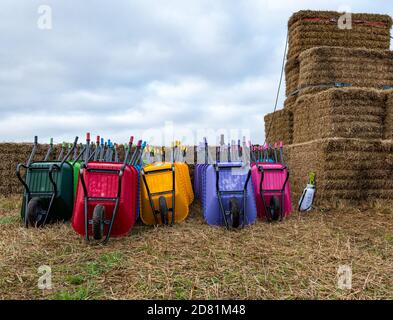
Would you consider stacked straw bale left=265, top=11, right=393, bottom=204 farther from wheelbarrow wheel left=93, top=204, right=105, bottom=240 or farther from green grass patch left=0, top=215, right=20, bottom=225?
green grass patch left=0, top=215, right=20, bottom=225

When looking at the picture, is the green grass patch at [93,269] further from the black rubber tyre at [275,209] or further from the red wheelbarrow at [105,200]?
the black rubber tyre at [275,209]

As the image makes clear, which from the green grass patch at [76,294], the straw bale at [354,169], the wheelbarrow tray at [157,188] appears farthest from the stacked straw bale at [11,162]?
the green grass patch at [76,294]

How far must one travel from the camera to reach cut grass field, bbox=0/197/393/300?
2482 mm

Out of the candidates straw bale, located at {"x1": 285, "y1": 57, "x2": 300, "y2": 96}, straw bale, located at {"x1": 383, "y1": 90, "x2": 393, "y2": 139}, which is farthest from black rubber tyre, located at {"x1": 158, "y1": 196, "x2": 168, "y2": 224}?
straw bale, located at {"x1": 285, "y1": 57, "x2": 300, "y2": 96}

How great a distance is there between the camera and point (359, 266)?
2.96 metres

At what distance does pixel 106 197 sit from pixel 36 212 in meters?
1.08

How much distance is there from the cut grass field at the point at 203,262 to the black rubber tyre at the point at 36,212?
0.14 meters

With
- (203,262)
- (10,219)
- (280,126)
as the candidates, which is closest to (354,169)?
(280,126)

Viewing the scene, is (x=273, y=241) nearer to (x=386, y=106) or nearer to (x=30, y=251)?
(x=30, y=251)

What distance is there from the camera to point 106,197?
376 cm

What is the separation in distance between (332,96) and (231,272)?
483 cm

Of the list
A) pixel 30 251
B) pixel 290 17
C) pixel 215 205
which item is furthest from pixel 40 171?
pixel 290 17

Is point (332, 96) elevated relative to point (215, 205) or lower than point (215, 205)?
elevated

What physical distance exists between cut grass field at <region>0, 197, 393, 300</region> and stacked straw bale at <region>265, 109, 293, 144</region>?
13.6ft
